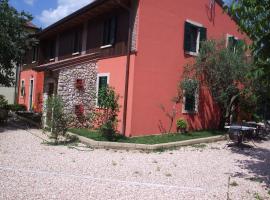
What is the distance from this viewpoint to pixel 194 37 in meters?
16.2

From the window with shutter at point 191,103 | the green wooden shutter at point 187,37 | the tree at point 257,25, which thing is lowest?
the window with shutter at point 191,103

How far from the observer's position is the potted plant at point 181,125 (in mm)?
14834

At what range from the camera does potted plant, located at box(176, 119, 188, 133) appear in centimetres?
1483

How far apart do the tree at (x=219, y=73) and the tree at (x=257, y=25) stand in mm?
6981

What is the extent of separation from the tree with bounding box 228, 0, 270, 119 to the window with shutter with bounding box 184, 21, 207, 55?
8.23m

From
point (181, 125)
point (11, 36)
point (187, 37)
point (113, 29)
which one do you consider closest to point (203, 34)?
point (187, 37)

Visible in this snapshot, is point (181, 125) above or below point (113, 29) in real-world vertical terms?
below

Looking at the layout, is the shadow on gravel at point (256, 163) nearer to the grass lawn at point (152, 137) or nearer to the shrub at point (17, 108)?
the grass lawn at point (152, 137)

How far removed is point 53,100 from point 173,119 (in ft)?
18.6

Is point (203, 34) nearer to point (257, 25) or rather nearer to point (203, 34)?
point (203, 34)

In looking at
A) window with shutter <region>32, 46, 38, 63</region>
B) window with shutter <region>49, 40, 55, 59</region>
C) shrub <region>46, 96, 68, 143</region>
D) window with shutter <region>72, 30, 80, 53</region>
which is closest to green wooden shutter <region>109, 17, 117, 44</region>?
window with shutter <region>72, 30, 80, 53</region>

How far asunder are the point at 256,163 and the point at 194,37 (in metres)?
7.82

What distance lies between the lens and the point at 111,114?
1271cm

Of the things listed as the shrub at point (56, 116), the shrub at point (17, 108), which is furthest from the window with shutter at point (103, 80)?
the shrub at point (17, 108)
